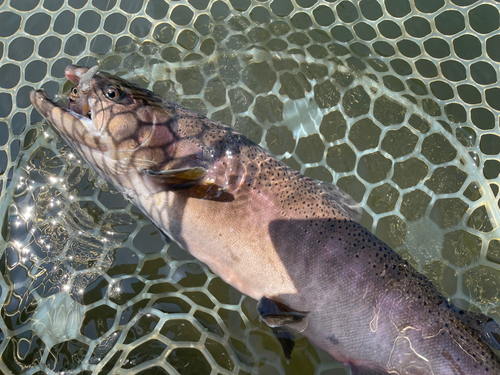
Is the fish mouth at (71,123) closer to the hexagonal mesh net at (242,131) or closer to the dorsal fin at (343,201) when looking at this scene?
the hexagonal mesh net at (242,131)

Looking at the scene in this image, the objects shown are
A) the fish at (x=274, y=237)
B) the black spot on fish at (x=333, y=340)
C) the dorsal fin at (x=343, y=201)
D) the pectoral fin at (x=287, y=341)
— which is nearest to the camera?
the fish at (x=274, y=237)

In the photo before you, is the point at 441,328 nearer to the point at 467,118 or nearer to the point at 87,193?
the point at 467,118

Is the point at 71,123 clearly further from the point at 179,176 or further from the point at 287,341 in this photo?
the point at 287,341

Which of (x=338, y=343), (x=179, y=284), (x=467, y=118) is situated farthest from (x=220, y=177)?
(x=467, y=118)

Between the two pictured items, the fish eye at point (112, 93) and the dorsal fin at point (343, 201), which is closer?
the fish eye at point (112, 93)

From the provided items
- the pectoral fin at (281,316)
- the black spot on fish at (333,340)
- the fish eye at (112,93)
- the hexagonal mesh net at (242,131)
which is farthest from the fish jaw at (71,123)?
the black spot on fish at (333,340)

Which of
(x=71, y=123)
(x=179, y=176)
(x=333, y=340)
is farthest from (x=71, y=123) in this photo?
(x=333, y=340)

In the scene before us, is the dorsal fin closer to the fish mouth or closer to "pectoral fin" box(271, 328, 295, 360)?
"pectoral fin" box(271, 328, 295, 360)

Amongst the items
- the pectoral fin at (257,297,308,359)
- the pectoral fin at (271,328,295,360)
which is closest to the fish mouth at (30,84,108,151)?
the pectoral fin at (257,297,308,359)
